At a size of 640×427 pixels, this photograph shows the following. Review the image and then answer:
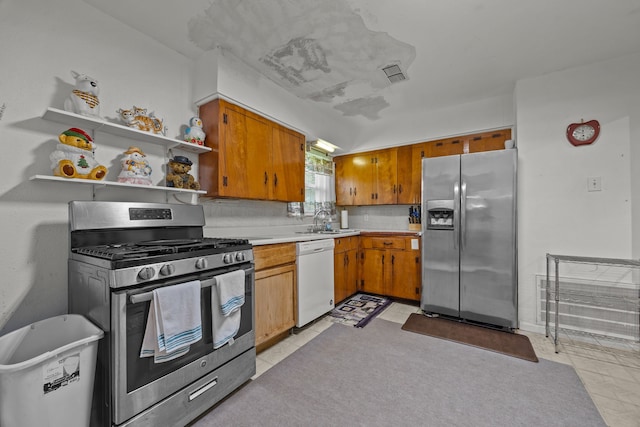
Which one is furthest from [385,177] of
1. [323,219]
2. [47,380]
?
[47,380]

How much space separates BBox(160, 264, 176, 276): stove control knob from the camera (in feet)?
4.52

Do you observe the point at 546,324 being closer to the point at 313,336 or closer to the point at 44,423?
the point at 313,336

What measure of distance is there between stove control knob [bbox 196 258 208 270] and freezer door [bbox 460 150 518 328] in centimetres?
261

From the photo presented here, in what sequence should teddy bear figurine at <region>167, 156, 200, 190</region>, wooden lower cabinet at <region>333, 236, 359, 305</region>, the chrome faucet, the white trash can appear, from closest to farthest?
the white trash can, teddy bear figurine at <region>167, 156, 200, 190</region>, wooden lower cabinet at <region>333, 236, 359, 305</region>, the chrome faucet

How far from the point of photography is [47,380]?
1110 mm

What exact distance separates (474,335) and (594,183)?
6.09 ft

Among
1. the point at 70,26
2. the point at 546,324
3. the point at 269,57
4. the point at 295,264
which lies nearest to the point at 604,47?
the point at 546,324

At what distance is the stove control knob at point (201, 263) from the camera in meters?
1.54

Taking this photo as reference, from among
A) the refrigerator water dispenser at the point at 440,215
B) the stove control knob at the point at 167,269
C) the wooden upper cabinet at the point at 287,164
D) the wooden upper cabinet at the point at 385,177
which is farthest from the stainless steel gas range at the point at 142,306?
the wooden upper cabinet at the point at 385,177

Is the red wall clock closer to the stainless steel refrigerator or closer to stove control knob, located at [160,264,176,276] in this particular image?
the stainless steel refrigerator

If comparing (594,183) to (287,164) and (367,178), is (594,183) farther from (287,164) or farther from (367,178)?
(287,164)

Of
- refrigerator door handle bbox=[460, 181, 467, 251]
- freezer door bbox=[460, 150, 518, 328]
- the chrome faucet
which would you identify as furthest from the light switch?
the chrome faucet

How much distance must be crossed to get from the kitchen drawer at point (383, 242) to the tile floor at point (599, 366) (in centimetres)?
130

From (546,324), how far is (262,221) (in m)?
3.07
